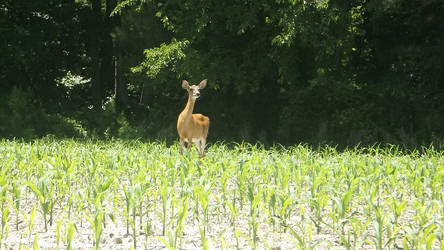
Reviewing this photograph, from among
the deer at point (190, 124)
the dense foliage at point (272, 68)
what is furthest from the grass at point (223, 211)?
the dense foliage at point (272, 68)

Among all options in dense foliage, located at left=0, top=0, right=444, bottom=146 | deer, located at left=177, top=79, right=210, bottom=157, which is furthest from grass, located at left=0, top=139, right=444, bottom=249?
dense foliage, located at left=0, top=0, right=444, bottom=146

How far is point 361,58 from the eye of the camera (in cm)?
1773

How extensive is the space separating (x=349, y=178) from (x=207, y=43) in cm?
1213

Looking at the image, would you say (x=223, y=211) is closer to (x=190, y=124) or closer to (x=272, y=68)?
(x=190, y=124)

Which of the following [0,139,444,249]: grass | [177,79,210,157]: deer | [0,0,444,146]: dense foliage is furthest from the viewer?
[0,0,444,146]: dense foliage

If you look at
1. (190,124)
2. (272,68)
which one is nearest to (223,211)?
(190,124)

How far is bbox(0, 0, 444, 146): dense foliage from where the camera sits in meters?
15.3

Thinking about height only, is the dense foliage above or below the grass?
above

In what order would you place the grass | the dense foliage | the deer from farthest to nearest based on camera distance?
the dense foliage, the deer, the grass

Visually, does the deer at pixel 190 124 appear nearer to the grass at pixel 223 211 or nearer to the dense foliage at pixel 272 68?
the grass at pixel 223 211

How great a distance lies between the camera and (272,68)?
17250 millimetres

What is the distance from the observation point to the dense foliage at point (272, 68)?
1533 centimetres

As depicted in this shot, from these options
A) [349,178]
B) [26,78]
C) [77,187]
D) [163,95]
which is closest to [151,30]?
[163,95]

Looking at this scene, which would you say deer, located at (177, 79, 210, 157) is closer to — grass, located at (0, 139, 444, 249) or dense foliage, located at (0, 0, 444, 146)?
grass, located at (0, 139, 444, 249)
